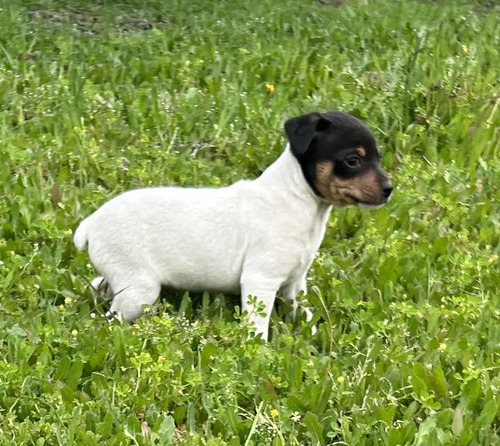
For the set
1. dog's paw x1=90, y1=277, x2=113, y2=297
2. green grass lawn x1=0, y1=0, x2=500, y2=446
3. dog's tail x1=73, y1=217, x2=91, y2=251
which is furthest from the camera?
dog's paw x1=90, y1=277, x2=113, y2=297

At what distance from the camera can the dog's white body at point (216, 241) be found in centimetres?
452

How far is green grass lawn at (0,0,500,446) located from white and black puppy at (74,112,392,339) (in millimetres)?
185

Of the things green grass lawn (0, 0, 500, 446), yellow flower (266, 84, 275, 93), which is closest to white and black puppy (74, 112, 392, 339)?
green grass lawn (0, 0, 500, 446)

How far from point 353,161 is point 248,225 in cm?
59

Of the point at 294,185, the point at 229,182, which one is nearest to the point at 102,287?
the point at 294,185

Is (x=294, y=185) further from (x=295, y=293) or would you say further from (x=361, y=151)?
(x=295, y=293)

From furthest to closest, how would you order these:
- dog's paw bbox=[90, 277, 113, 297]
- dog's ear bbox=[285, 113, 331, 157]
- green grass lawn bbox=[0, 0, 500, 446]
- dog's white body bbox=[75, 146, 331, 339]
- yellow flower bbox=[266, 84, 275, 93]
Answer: yellow flower bbox=[266, 84, 275, 93]
dog's paw bbox=[90, 277, 113, 297]
dog's white body bbox=[75, 146, 331, 339]
dog's ear bbox=[285, 113, 331, 157]
green grass lawn bbox=[0, 0, 500, 446]

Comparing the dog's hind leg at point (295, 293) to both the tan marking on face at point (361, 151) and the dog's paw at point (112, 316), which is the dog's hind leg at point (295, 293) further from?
the dog's paw at point (112, 316)

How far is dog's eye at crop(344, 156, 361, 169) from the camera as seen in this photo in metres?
4.46

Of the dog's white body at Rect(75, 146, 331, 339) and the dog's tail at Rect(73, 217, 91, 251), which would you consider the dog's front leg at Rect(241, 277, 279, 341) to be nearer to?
the dog's white body at Rect(75, 146, 331, 339)

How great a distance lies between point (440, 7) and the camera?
1030 cm

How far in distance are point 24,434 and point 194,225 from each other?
1.35 m

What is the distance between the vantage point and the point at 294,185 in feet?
15.0

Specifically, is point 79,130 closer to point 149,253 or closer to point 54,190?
point 54,190
